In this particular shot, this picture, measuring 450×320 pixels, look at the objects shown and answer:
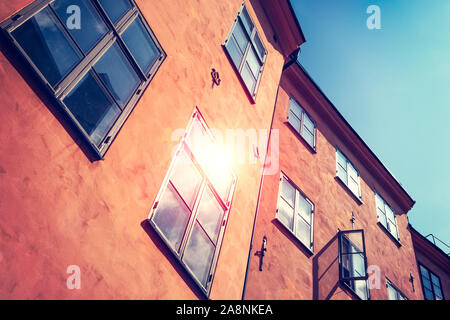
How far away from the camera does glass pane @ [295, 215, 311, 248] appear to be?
25.4ft

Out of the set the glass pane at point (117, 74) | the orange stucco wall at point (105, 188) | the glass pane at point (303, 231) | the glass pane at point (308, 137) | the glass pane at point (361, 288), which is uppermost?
the glass pane at point (308, 137)

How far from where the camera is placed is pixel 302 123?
33.9ft

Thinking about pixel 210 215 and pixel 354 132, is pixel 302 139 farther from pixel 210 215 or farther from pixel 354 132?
pixel 210 215

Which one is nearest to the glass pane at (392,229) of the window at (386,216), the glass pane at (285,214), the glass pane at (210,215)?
the window at (386,216)

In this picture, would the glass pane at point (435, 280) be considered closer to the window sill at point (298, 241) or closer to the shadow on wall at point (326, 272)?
the shadow on wall at point (326, 272)

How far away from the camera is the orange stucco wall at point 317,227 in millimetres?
6699

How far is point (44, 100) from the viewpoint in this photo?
271cm

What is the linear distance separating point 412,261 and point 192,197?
11251 millimetres

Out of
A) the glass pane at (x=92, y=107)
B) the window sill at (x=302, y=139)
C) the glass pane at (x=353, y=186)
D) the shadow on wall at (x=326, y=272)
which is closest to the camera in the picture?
the glass pane at (x=92, y=107)

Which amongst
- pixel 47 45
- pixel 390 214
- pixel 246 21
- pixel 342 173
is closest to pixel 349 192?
pixel 342 173

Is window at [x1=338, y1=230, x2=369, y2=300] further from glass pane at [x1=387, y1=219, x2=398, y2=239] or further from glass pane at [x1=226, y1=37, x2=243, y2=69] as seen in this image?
glass pane at [x1=226, y1=37, x2=243, y2=69]

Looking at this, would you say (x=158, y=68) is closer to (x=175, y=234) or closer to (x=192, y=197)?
(x=192, y=197)

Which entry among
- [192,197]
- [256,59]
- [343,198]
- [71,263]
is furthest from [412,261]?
[71,263]

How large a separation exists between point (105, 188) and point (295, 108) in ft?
26.8
